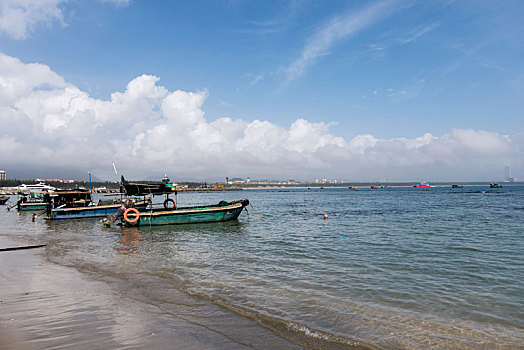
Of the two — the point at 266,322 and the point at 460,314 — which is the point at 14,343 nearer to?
the point at 266,322

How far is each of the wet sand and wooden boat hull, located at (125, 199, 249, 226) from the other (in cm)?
1694

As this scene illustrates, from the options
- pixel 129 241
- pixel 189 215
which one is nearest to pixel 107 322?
pixel 129 241

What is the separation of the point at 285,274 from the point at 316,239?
8.75 metres

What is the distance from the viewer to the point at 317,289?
31.8 feet

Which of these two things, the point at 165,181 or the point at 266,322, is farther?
the point at 165,181

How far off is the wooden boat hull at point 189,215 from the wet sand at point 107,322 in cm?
1694

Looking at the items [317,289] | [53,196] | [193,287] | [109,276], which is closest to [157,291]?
[193,287]

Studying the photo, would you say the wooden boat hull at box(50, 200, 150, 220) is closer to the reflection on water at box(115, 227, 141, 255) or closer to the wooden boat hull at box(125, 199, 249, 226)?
the wooden boat hull at box(125, 199, 249, 226)

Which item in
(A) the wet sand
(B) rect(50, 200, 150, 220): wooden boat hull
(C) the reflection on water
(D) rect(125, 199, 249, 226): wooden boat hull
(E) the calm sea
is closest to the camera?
(A) the wet sand

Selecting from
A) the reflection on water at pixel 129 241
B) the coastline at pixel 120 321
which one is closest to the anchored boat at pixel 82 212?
the reflection on water at pixel 129 241

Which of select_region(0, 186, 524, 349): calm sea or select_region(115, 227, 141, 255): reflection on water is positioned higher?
select_region(0, 186, 524, 349): calm sea

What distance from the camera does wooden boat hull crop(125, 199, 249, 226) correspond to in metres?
26.8

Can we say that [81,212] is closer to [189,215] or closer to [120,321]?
[189,215]

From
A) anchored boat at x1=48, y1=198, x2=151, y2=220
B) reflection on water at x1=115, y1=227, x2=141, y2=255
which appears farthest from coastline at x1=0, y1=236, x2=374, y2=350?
anchored boat at x1=48, y1=198, x2=151, y2=220
